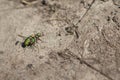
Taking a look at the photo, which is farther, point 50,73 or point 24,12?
point 24,12

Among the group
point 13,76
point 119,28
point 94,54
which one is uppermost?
point 119,28

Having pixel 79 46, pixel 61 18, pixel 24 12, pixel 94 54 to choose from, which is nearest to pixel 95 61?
pixel 94 54

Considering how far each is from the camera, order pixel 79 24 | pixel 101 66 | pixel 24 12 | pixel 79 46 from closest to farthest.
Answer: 1. pixel 101 66
2. pixel 79 46
3. pixel 79 24
4. pixel 24 12

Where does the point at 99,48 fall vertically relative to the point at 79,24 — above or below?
below

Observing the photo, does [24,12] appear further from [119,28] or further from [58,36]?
[119,28]

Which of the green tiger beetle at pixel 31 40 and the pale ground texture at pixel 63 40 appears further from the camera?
the green tiger beetle at pixel 31 40

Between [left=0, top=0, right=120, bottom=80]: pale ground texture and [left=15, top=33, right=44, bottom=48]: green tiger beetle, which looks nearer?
[left=0, top=0, right=120, bottom=80]: pale ground texture

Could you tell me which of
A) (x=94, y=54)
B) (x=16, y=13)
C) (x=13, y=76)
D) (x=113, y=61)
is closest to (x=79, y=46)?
(x=94, y=54)

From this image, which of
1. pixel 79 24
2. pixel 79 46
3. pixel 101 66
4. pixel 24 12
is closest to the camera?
pixel 101 66
